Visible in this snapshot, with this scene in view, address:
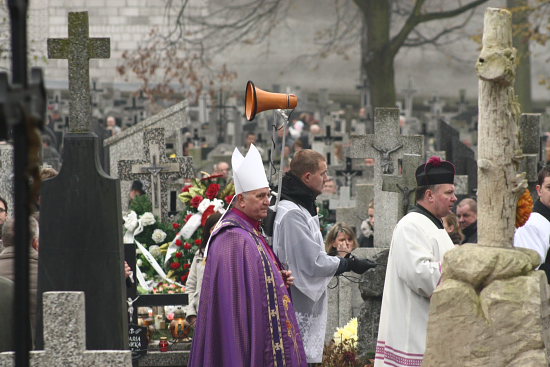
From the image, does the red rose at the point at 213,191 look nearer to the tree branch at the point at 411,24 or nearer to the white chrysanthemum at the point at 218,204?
the white chrysanthemum at the point at 218,204

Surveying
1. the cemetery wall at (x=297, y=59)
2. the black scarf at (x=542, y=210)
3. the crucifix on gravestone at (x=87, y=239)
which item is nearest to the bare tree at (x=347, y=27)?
the cemetery wall at (x=297, y=59)

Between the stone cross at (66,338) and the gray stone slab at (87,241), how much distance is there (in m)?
1.82

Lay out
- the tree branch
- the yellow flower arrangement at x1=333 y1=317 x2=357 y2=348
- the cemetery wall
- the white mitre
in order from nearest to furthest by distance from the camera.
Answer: the white mitre
the yellow flower arrangement at x1=333 y1=317 x2=357 y2=348
the tree branch
the cemetery wall

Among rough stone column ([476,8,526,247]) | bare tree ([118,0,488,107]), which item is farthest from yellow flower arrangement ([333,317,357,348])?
bare tree ([118,0,488,107])

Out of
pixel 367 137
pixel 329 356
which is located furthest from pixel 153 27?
pixel 329 356

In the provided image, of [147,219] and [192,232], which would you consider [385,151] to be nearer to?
[192,232]

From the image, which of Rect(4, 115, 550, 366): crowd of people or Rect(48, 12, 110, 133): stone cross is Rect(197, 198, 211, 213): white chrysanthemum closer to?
Rect(48, 12, 110, 133): stone cross

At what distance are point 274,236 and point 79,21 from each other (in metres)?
2.01

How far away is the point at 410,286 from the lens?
669 cm

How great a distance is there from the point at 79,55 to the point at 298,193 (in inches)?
68.5

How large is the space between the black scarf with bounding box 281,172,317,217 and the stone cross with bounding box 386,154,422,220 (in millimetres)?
2065

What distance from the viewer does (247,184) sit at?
6773 mm

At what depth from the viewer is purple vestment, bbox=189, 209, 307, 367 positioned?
6.57m

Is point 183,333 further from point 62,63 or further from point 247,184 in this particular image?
point 62,63
